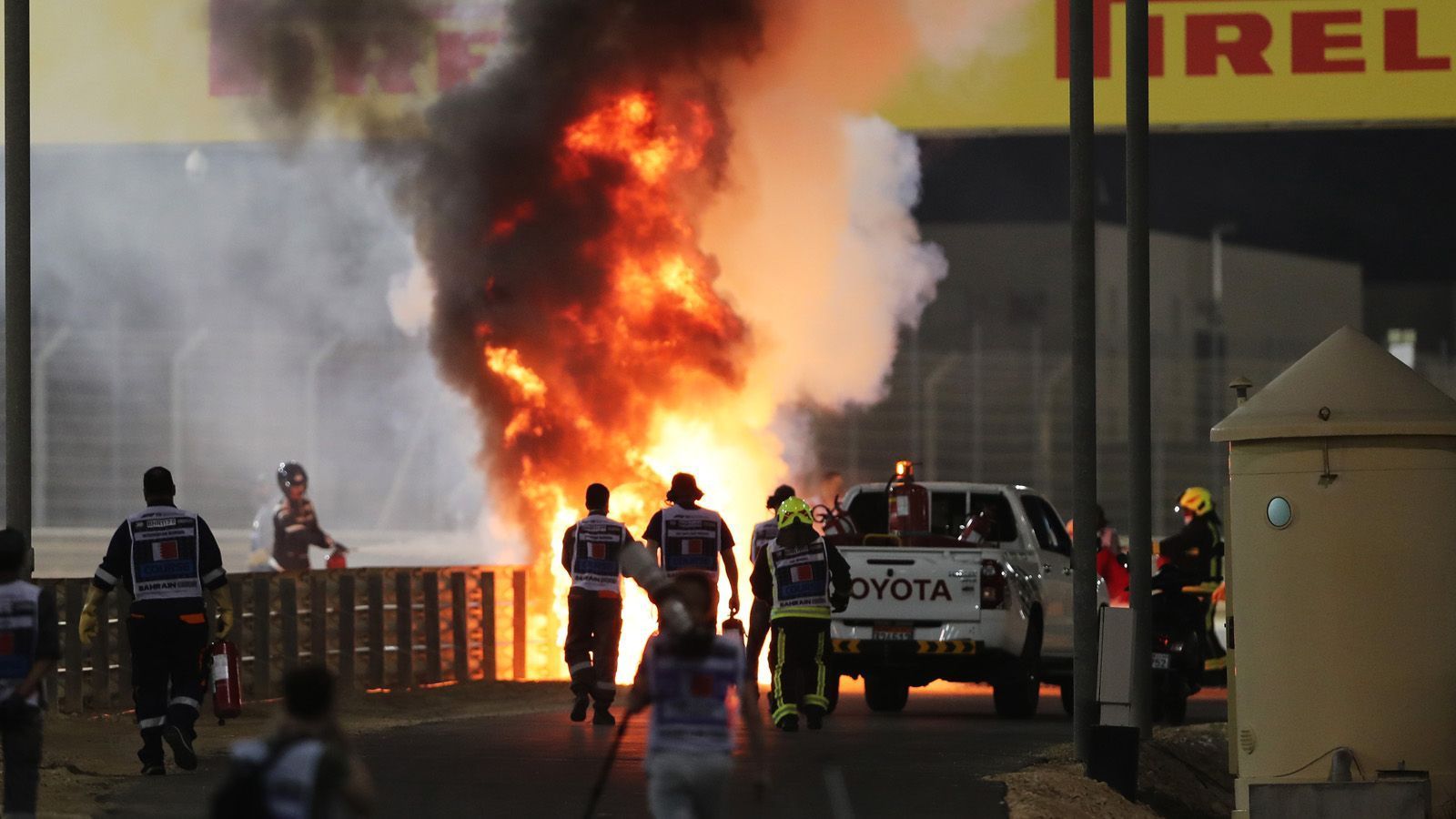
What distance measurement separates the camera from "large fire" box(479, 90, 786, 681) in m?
25.7

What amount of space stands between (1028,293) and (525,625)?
19.8 metres

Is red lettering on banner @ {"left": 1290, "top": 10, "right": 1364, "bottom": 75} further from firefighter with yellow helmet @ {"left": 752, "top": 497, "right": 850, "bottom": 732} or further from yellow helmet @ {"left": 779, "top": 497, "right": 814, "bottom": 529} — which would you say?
yellow helmet @ {"left": 779, "top": 497, "right": 814, "bottom": 529}

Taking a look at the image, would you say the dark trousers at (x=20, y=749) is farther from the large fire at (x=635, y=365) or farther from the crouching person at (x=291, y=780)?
the large fire at (x=635, y=365)

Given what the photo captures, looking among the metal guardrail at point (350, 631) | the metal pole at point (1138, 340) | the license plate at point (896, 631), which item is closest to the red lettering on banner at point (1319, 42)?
the metal pole at point (1138, 340)

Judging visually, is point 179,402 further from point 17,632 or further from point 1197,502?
point 17,632

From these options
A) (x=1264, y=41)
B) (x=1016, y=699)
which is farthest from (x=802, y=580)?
(x=1264, y=41)

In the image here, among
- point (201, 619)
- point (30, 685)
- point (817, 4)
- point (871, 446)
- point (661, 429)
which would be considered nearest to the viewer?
point (30, 685)

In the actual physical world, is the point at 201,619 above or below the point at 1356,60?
below

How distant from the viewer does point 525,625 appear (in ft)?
80.2

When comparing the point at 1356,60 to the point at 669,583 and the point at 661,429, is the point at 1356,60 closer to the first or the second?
the point at 661,429

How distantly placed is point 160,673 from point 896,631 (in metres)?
6.65

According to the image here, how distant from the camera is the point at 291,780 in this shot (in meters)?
7.16

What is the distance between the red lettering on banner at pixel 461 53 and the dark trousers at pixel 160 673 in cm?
1814

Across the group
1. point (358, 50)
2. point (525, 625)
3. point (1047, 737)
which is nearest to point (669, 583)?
point (1047, 737)
